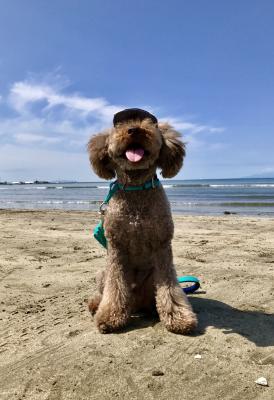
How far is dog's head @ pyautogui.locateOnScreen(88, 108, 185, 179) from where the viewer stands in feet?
9.49

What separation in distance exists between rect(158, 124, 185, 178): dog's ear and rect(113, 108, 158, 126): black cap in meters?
0.20

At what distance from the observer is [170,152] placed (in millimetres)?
3133

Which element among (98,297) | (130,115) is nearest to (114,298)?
(98,297)

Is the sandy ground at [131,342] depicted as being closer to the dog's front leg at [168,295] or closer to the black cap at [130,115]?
the dog's front leg at [168,295]

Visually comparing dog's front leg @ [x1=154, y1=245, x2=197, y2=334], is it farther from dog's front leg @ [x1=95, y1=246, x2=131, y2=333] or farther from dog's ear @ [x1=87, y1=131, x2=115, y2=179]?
dog's ear @ [x1=87, y1=131, x2=115, y2=179]

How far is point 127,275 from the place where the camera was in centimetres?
Answer: 328

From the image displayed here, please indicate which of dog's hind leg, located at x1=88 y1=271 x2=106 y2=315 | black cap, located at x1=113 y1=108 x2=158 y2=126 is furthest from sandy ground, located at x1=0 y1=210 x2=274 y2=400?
black cap, located at x1=113 y1=108 x2=158 y2=126

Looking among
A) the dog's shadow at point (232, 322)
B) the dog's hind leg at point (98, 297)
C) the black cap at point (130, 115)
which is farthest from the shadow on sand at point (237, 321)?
the black cap at point (130, 115)

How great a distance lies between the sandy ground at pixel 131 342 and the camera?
230cm

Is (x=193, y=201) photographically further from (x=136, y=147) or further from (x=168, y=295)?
(x=136, y=147)

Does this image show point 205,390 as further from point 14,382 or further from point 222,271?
point 222,271

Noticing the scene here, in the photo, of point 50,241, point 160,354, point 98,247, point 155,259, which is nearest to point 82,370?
point 160,354

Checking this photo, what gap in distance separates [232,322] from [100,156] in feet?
5.99

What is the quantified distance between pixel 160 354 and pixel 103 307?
0.69m
